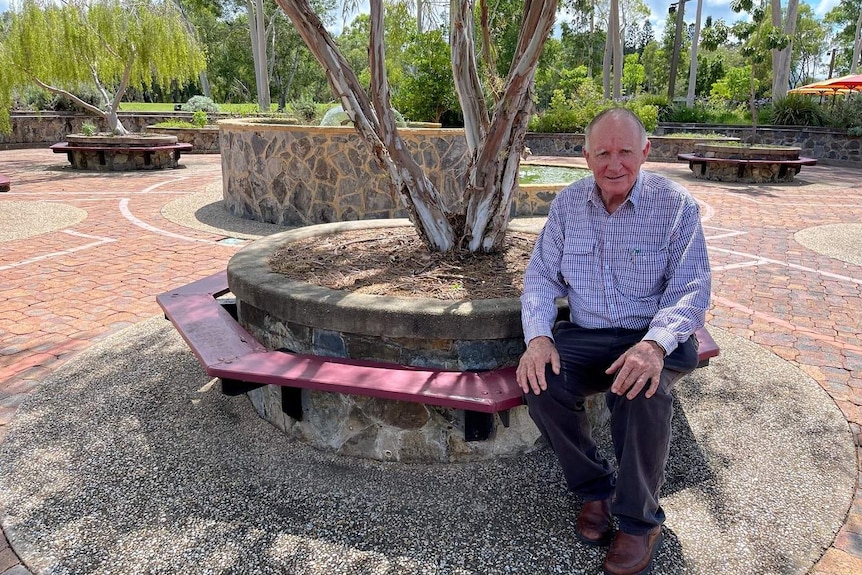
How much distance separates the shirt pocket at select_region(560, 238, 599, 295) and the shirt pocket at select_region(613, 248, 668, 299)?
92mm

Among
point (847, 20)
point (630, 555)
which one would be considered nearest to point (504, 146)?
point (630, 555)

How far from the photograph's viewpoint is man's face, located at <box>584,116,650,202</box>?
2357 mm

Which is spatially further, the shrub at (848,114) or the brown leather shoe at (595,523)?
the shrub at (848,114)

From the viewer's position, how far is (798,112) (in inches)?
745

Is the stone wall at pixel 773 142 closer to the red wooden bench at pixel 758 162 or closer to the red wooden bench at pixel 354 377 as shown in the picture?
the red wooden bench at pixel 758 162

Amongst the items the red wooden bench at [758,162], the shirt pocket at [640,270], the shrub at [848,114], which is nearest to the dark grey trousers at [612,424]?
the shirt pocket at [640,270]

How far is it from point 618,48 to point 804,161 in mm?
15266

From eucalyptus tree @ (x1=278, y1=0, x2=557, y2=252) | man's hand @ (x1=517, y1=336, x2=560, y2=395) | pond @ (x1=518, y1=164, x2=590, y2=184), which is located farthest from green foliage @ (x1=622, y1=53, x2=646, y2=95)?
man's hand @ (x1=517, y1=336, x2=560, y2=395)

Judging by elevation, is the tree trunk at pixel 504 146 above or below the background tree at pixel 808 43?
below

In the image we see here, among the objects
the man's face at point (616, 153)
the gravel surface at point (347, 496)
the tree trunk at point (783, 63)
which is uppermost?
the tree trunk at point (783, 63)

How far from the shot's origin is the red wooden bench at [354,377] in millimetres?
2340

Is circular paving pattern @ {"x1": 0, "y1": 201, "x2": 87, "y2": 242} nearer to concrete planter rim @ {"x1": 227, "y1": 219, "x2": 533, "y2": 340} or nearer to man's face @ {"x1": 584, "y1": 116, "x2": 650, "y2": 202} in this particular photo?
concrete planter rim @ {"x1": 227, "y1": 219, "x2": 533, "y2": 340}

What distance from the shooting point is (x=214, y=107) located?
2483 centimetres

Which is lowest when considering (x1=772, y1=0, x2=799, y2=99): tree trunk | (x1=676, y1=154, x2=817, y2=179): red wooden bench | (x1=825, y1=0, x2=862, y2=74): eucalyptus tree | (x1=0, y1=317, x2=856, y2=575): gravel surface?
(x1=0, y1=317, x2=856, y2=575): gravel surface
